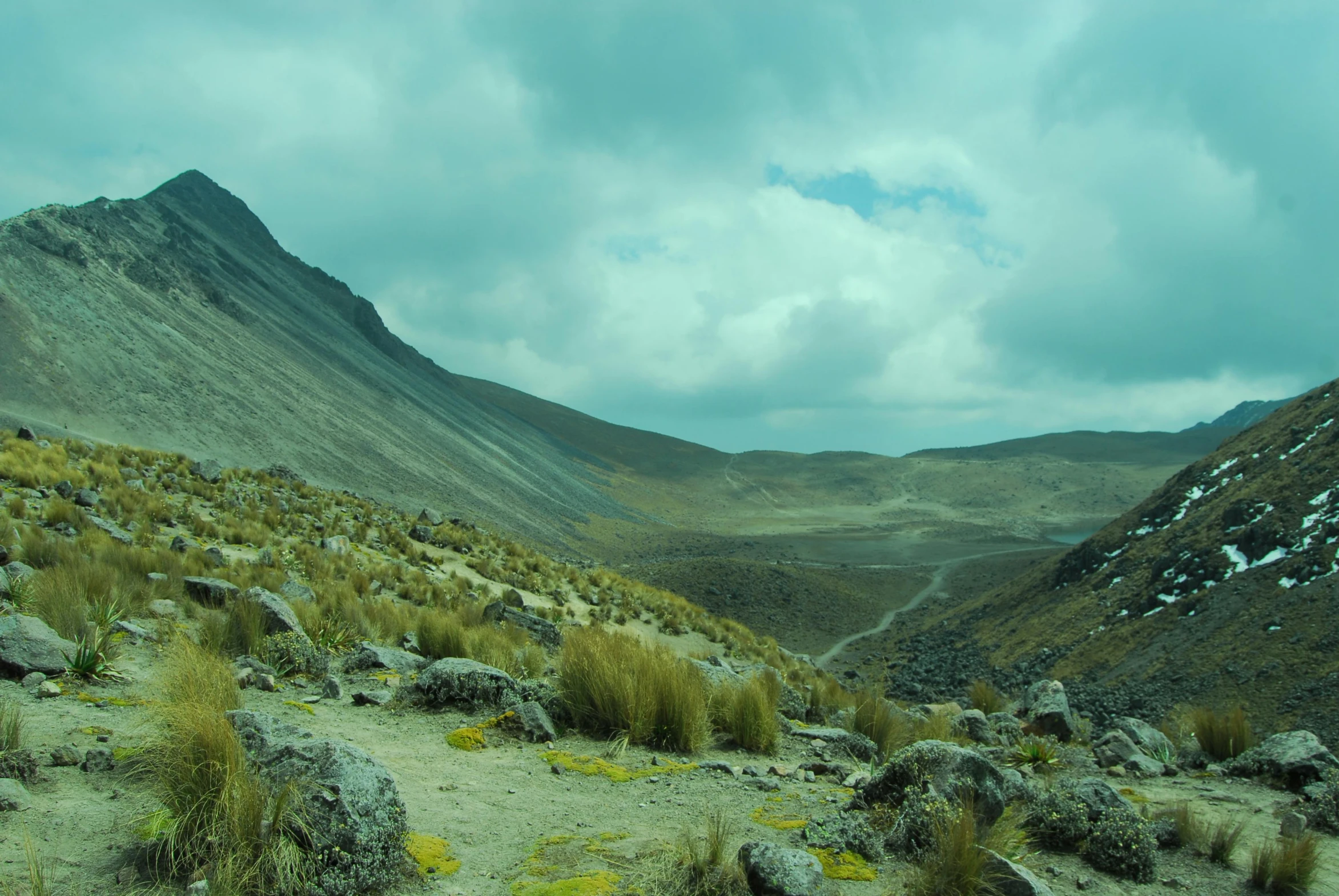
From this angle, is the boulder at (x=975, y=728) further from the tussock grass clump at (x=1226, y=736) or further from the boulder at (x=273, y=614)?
the boulder at (x=273, y=614)

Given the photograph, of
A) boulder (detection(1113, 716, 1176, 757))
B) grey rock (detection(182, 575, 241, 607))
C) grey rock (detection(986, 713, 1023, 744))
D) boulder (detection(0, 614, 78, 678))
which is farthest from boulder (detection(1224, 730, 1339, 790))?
grey rock (detection(182, 575, 241, 607))

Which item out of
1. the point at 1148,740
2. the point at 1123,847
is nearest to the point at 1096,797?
the point at 1123,847

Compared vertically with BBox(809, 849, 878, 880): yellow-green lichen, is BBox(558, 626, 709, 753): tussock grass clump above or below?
above

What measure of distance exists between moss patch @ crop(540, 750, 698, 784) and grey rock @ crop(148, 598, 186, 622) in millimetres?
6023

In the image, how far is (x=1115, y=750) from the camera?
941 centimetres

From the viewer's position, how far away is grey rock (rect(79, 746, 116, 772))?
4.83m

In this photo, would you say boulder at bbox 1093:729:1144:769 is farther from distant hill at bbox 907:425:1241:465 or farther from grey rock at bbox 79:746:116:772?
distant hill at bbox 907:425:1241:465

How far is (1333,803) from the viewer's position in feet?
21.2

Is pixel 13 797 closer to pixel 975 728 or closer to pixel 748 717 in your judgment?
pixel 748 717

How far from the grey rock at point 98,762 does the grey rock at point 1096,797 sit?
6.69 meters

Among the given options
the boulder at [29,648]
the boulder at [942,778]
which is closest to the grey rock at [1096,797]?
the boulder at [942,778]

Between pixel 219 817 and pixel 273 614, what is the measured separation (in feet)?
18.8

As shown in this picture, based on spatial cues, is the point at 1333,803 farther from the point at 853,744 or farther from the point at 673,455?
the point at 673,455

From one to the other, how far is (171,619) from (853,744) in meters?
8.21
